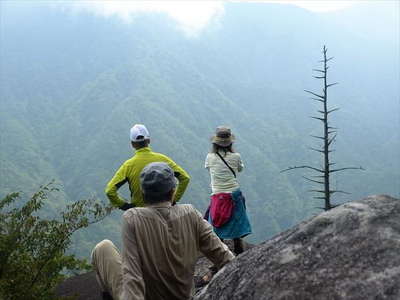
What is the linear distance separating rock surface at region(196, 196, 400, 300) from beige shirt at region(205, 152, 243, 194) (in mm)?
4857

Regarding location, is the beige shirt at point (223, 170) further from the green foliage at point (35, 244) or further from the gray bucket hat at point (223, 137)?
the green foliage at point (35, 244)

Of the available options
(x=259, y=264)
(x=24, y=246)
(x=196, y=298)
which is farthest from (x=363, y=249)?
(x=24, y=246)

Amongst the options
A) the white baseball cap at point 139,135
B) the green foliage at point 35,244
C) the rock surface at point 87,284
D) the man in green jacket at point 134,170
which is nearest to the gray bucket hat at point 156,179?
the man in green jacket at point 134,170

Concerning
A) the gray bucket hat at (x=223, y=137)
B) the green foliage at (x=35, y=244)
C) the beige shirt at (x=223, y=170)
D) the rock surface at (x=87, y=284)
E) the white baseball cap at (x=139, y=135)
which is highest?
the white baseball cap at (x=139, y=135)

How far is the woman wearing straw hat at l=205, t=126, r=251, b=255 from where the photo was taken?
788 centimetres

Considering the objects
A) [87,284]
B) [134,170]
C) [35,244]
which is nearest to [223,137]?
[134,170]

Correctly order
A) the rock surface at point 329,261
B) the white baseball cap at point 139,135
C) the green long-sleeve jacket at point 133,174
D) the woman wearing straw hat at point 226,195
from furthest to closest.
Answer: the woman wearing straw hat at point 226,195 → the white baseball cap at point 139,135 → the green long-sleeve jacket at point 133,174 → the rock surface at point 329,261

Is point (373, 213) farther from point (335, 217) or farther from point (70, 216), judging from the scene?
point (70, 216)

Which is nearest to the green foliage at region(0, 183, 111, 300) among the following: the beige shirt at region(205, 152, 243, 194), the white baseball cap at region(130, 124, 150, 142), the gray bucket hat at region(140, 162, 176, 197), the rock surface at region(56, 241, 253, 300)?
the white baseball cap at region(130, 124, 150, 142)

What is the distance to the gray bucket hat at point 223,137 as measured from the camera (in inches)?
302

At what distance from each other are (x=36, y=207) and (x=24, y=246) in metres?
0.60

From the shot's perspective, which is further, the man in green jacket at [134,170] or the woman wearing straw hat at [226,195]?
the woman wearing straw hat at [226,195]

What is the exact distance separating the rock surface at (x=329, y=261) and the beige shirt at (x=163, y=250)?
53cm

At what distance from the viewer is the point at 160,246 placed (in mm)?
3430
